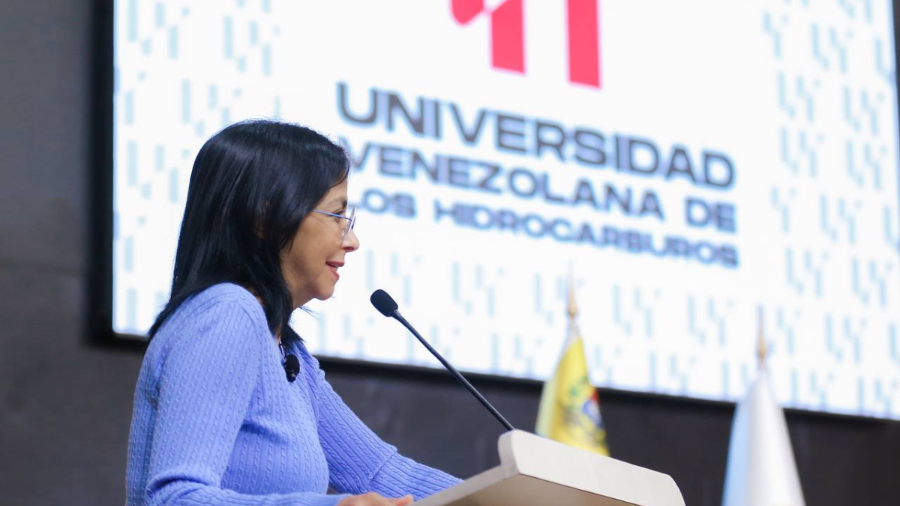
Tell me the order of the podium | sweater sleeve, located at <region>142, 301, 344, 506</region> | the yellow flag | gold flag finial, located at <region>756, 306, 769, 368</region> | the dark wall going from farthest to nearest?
gold flag finial, located at <region>756, 306, 769, 368</region>
the yellow flag
the dark wall
sweater sleeve, located at <region>142, 301, 344, 506</region>
the podium

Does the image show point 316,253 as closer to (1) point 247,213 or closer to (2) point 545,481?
(1) point 247,213

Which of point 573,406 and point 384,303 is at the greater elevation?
point 384,303

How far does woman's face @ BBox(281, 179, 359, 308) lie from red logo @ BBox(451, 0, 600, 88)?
2.09m

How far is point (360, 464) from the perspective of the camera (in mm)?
1999

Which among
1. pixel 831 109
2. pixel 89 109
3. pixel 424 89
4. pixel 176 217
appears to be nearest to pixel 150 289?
pixel 176 217

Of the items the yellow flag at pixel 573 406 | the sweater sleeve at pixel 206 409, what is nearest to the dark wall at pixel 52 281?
the yellow flag at pixel 573 406

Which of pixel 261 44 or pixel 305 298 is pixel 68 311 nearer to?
pixel 261 44

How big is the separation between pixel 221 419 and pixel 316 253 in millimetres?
311

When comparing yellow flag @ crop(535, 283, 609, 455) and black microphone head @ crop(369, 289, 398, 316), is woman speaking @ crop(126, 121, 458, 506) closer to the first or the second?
black microphone head @ crop(369, 289, 398, 316)

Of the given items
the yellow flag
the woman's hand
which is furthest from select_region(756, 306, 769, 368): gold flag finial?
the woman's hand

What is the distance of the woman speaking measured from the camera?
156 centimetres

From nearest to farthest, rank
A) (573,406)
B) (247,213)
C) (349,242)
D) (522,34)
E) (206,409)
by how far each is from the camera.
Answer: (206,409) < (247,213) < (349,242) < (573,406) < (522,34)

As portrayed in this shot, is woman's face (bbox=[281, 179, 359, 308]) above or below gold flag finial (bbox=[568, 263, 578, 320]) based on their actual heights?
below

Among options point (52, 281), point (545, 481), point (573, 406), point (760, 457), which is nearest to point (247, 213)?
point (545, 481)
